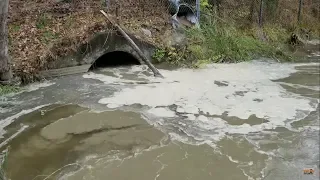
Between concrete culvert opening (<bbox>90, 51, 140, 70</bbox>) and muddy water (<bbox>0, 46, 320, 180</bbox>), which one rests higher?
concrete culvert opening (<bbox>90, 51, 140, 70</bbox>)

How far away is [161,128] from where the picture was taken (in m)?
7.52

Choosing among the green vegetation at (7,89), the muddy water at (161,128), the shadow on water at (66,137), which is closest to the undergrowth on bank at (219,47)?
the muddy water at (161,128)

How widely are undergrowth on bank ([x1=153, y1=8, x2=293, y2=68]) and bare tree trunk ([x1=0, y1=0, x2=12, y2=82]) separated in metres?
4.86

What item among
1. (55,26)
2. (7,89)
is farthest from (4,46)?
(55,26)

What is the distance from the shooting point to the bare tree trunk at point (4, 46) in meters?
8.95

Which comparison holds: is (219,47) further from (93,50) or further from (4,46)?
(4,46)

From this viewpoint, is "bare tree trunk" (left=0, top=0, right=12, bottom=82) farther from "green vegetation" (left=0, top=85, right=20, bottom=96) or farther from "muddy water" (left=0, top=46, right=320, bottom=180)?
"muddy water" (left=0, top=46, right=320, bottom=180)

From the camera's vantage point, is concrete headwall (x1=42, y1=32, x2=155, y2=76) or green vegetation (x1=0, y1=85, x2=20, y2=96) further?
concrete headwall (x1=42, y1=32, x2=155, y2=76)

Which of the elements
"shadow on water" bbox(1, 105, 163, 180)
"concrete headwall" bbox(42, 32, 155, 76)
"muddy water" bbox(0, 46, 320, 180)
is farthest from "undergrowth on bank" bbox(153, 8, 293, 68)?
"shadow on water" bbox(1, 105, 163, 180)

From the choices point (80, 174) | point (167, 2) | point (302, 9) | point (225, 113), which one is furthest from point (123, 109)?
point (302, 9)

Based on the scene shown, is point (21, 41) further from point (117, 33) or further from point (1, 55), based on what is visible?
point (117, 33)

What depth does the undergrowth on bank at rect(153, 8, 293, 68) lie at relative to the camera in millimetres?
13086

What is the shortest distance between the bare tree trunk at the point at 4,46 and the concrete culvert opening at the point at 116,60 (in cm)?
325

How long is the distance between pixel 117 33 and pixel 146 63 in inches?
50.3
